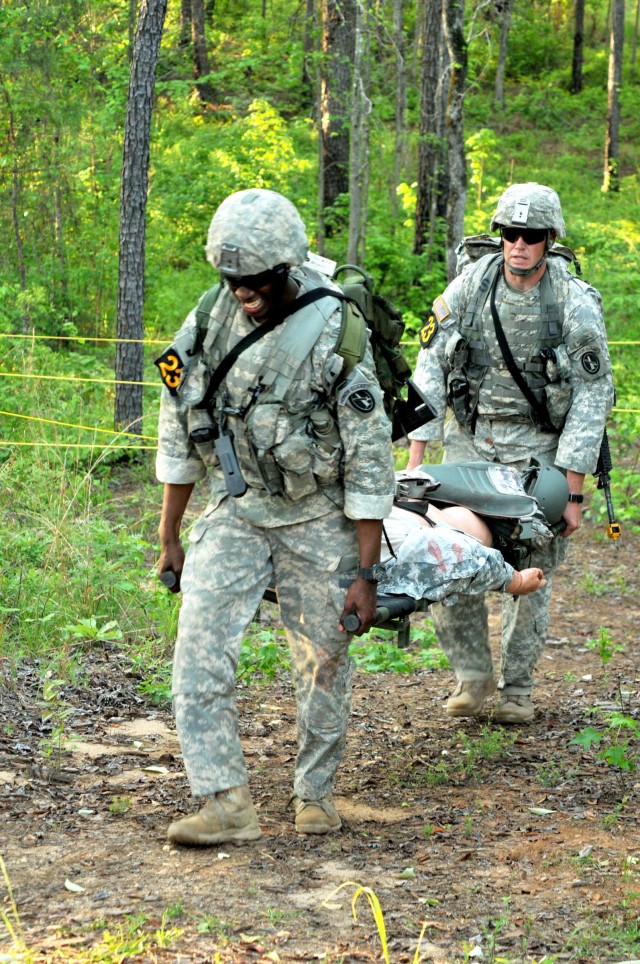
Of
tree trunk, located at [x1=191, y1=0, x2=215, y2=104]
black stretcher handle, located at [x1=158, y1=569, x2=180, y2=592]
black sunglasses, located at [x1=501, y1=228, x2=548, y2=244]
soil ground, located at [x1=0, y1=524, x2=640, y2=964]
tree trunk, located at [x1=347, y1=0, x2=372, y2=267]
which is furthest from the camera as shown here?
tree trunk, located at [x1=191, y1=0, x2=215, y2=104]

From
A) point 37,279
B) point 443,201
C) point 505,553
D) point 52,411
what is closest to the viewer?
point 505,553

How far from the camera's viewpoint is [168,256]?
51.4 feet

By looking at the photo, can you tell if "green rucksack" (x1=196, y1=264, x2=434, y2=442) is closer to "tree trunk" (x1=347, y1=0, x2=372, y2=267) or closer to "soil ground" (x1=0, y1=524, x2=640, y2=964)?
"soil ground" (x1=0, y1=524, x2=640, y2=964)

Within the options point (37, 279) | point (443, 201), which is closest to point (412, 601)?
point (37, 279)

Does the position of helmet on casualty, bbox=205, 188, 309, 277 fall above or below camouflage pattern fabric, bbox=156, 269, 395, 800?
above

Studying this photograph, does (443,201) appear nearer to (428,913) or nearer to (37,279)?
(37,279)

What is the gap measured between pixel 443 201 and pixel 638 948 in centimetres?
1528

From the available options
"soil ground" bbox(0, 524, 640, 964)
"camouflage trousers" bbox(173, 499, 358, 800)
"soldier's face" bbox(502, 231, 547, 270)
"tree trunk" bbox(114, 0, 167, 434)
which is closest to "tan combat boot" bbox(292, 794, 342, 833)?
"soil ground" bbox(0, 524, 640, 964)

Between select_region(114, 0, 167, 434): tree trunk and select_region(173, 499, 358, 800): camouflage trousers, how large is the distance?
6.05m

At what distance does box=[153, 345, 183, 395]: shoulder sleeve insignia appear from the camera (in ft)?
11.7

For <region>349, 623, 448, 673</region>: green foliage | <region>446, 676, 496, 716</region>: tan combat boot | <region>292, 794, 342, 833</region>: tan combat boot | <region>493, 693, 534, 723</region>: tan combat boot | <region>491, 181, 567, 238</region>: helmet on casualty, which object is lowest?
<region>349, 623, 448, 673</region>: green foliage

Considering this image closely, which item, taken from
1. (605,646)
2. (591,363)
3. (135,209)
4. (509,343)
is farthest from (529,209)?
(135,209)

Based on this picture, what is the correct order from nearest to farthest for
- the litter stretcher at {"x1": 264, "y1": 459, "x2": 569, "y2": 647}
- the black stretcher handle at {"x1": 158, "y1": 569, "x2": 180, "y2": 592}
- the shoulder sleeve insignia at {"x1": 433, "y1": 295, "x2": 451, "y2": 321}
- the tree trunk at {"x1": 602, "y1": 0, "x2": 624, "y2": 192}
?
the black stretcher handle at {"x1": 158, "y1": 569, "x2": 180, "y2": 592}
the litter stretcher at {"x1": 264, "y1": 459, "x2": 569, "y2": 647}
the shoulder sleeve insignia at {"x1": 433, "y1": 295, "x2": 451, "y2": 321}
the tree trunk at {"x1": 602, "y1": 0, "x2": 624, "y2": 192}

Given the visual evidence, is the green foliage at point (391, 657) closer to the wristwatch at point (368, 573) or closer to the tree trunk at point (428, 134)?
the wristwatch at point (368, 573)
